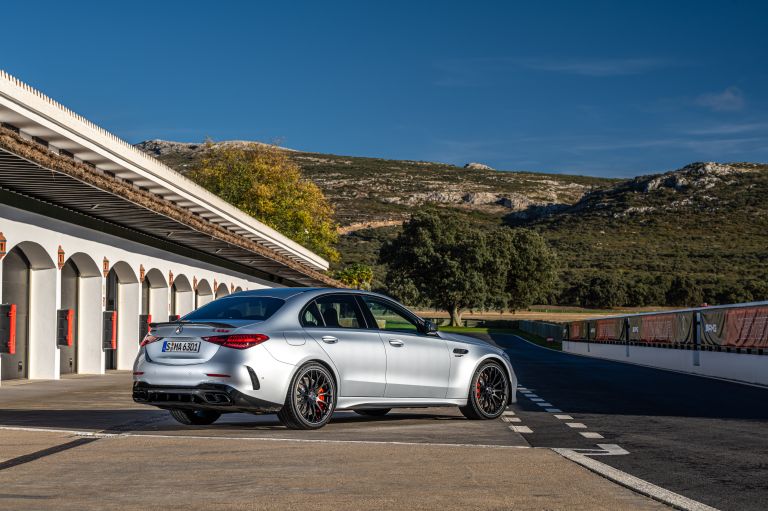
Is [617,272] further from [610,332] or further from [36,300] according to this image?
[36,300]

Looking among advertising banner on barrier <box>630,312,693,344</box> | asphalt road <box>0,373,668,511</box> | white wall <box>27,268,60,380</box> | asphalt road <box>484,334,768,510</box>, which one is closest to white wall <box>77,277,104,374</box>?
white wall <box>27,268,60,380</box>

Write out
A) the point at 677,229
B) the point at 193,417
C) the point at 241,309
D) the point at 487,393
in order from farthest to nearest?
the point at 677,229, the point at 487,393, the point at 193,417, the point at 241,309

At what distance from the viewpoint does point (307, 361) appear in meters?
12.6

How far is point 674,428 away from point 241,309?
5.23m

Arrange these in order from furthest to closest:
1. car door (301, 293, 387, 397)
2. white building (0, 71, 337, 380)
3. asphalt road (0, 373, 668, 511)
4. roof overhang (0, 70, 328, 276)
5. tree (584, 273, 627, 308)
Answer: tree (584, 273, 627, 308), white building (0, 71, 337, 380), roof overhang (0, 70, 328, 276), car door (301, 293, 387, 397), asphalt road (0, 373, 668, 511)

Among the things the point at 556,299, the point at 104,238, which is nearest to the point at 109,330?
the point at 104,238

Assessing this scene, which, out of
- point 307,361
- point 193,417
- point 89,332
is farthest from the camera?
point 89,332

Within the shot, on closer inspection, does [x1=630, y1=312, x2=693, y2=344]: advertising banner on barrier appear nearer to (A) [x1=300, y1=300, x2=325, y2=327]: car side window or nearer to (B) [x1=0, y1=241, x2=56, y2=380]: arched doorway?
(B) [x1=0, y1=241, x2=56, y2=380]: arched doorway

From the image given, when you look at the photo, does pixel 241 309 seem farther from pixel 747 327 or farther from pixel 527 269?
pixel 527 269

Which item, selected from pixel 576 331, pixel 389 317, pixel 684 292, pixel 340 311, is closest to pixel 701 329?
pixel 389 317

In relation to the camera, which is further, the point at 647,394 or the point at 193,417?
the point at 647,394

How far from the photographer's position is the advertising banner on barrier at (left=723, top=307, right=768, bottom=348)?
27.2 m

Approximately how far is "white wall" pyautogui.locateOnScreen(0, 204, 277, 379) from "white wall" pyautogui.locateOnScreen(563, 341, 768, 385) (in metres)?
15.1

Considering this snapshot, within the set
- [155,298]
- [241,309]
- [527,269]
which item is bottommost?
[241,309]
